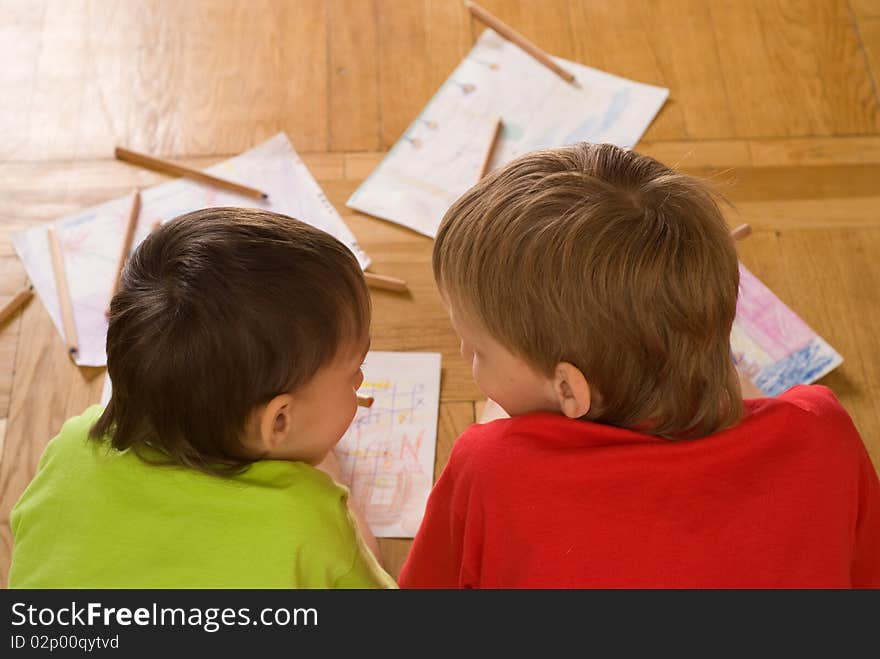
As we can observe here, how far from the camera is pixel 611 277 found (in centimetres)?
68

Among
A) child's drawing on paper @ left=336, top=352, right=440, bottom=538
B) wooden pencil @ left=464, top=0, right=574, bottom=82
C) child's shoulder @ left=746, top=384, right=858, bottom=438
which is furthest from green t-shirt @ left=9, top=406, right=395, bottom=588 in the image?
wooden pencil @ left=464, top=0, right=574, bottom=82

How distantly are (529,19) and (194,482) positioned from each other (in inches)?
37.3

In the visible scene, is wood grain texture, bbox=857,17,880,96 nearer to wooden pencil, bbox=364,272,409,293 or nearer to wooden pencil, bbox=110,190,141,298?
wooden pencil, bbox=364,272,409,293

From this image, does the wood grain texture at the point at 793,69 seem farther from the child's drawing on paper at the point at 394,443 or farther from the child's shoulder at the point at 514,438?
the child's shoulder at the point at 514,438

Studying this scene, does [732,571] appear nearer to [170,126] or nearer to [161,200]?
[161,200]

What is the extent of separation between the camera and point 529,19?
143 centimetres

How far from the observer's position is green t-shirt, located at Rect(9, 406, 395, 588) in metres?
0.72

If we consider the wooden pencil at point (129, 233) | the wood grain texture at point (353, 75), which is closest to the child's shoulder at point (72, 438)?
the wooden pencil at point (129, 233)

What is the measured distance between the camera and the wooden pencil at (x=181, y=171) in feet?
4.10

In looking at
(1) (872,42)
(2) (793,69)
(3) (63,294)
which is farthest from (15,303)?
(1) (872,42)

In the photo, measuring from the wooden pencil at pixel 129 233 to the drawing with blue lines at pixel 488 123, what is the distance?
0.26 meters

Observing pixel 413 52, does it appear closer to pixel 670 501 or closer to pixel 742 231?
pixel 742 231
